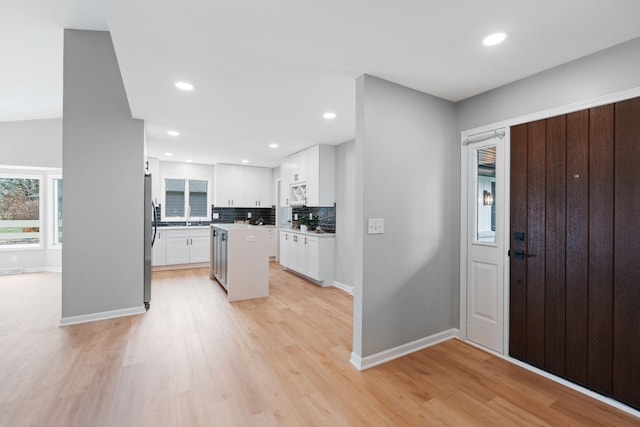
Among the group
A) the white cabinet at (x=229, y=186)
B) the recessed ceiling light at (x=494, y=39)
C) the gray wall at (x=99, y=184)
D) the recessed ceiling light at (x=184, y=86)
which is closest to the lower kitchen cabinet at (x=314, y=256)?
→ the white cabinet at (x=229, y=186)

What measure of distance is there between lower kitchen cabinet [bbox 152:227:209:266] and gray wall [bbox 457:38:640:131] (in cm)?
578

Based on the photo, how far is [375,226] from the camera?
2.47 meters

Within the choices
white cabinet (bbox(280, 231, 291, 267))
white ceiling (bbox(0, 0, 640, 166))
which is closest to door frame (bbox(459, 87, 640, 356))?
white ceiling (bbox(0, 0, 640, 166))

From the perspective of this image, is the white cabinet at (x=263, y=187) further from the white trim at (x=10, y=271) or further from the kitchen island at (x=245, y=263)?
the white trim at (x=10, y=271)

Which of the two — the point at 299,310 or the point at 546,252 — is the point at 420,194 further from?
the point at 299,310

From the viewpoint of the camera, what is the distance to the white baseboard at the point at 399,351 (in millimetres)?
2408

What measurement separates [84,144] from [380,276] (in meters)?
3.65

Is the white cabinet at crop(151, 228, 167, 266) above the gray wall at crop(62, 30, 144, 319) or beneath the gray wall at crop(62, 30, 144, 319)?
beneath

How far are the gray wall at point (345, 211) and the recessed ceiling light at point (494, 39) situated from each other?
2.70 meters

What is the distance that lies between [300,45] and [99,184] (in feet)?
9.76

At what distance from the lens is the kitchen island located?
13.8ft

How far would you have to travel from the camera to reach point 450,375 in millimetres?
2309

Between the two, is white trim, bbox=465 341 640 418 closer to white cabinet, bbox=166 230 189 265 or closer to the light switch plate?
the light switch plate

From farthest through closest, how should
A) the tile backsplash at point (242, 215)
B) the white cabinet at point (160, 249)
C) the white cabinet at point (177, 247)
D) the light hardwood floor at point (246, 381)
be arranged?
the tile backsplash at point (242, 215), the white cabinet at point (177, 247), the white cabinet at point (160, 249), the light hardwood floor at point (246, 381)
